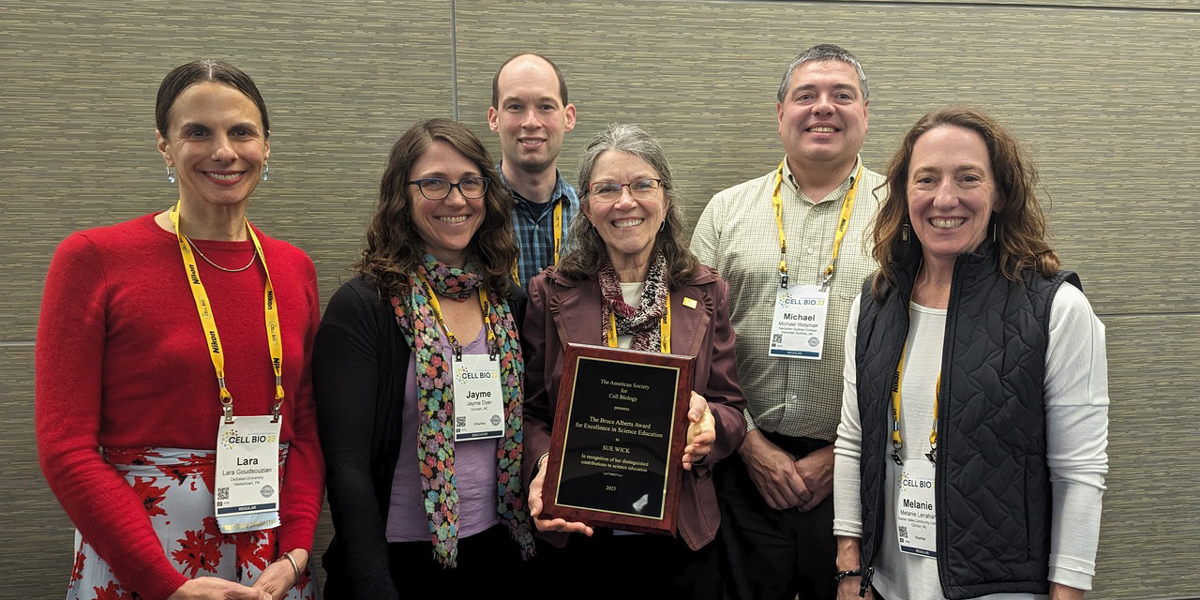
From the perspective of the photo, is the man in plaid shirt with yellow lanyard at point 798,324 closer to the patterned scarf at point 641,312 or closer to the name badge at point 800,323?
the name badge at point 800,323

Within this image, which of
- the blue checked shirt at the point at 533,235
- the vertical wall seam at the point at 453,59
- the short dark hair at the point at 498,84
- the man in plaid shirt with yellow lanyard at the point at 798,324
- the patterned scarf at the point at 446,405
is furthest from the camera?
the vertical wall seam at the point at 453,59

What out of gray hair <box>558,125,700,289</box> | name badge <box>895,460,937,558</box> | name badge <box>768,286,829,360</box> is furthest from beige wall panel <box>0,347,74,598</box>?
name badge <box>895,460,937,558</box>

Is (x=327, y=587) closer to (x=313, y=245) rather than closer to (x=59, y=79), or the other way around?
(x=313, y=245)

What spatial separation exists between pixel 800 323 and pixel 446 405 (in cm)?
114

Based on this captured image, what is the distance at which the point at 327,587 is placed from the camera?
193 centimetres

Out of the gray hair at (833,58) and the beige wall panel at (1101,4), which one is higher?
the beige wall panel at (1101,4)

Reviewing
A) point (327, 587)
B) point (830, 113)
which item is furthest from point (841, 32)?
point (327, 587)

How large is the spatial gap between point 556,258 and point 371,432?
1.03 m

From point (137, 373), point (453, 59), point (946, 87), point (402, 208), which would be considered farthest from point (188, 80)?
point (946, 87)

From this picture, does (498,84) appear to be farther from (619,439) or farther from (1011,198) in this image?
(1011,198)

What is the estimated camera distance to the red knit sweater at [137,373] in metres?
1.62

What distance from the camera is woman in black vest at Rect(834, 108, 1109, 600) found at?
1.69 metres

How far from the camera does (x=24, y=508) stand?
9.04 ft

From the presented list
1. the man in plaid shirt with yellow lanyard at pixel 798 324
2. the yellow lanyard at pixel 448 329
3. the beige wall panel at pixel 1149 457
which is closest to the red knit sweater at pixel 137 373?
the yellow lanyard at pixel 448 329
